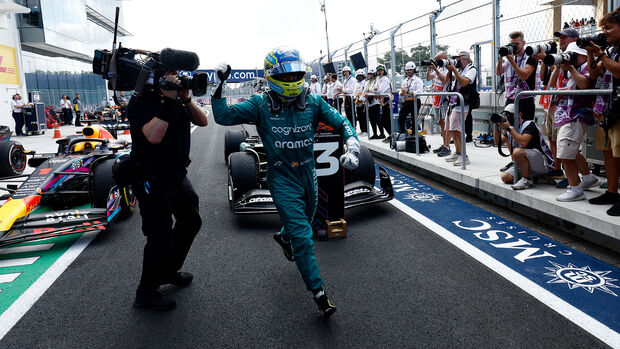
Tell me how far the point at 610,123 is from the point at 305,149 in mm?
2911

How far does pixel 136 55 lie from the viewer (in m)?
3.33

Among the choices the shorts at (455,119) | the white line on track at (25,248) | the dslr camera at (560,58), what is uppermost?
the dslr camera at (560,58)

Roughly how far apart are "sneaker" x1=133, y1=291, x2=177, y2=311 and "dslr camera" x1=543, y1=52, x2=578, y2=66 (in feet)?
13.2

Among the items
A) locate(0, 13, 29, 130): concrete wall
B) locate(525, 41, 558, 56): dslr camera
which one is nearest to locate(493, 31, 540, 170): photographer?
locate(525, 41, 558, 56): dslr camera

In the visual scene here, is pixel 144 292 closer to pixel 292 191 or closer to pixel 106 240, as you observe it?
pixel 292 191

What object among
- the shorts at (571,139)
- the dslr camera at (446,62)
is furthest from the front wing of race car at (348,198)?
the dslr camera at (446,62)

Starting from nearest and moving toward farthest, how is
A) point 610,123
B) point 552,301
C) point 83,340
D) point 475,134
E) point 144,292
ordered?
1. point 83,340
2. point 552,301
3. point 144,292
4. point 610,123
5. point 475,134

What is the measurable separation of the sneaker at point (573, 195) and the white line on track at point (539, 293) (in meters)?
1.19

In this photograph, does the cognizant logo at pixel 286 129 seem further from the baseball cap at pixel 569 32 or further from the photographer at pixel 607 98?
the baseball cap at pixel 569 32

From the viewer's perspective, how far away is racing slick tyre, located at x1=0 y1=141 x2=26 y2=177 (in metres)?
8.74

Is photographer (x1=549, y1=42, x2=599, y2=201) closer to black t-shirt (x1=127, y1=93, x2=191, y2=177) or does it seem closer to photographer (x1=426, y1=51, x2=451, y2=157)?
photographer (x1=426, y1=51, x2=451, y2=157)

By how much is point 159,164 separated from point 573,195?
3.98 meters

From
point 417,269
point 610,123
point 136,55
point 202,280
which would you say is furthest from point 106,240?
point 610,123

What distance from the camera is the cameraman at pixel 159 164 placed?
3.11m
